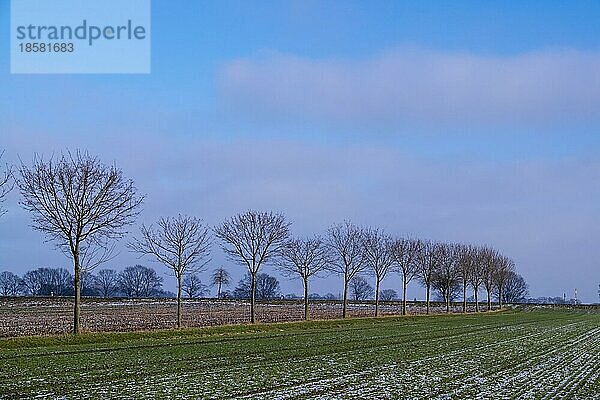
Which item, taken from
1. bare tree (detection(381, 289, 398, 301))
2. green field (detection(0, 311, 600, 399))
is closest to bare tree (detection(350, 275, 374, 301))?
bare tree (detection(381, 289, 398, 301))

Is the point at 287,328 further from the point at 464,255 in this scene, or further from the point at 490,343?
the point at 464,255

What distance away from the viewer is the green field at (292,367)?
55.5 ft

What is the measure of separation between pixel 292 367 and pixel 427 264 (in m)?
60.8

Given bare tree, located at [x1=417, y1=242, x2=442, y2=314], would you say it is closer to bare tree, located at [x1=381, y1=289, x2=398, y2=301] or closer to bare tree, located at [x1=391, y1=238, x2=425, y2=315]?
bare tree, located at [x1=391, y1=238, x2=425, y2=315]

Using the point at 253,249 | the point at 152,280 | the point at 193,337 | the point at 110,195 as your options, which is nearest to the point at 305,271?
the point at 253,249

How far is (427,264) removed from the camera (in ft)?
266

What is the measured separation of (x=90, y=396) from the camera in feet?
50.8

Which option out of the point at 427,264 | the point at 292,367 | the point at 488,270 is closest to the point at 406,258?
the point at 427,264

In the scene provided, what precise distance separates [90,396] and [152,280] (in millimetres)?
159735

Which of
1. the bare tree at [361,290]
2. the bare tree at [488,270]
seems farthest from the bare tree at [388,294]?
the bare tree at [488,270]

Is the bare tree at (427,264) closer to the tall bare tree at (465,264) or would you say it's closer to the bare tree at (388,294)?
the tall bare tree at (465,264)

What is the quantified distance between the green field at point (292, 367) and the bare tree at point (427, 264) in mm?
42326

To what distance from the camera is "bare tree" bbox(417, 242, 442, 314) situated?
7914 cm

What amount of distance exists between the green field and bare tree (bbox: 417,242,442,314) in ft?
139
